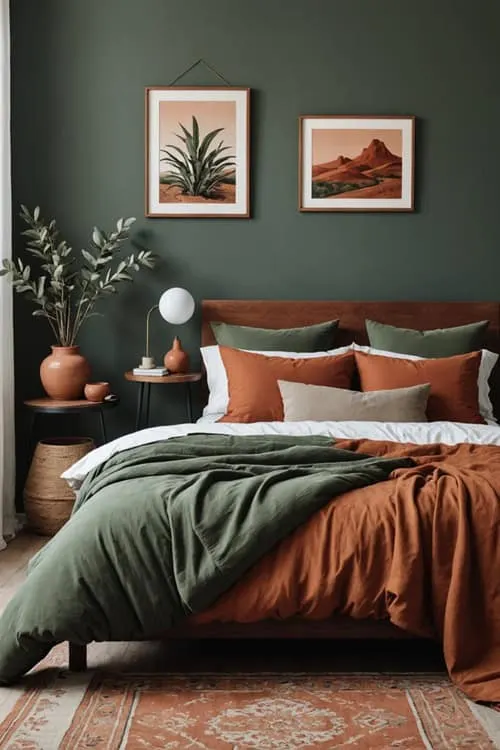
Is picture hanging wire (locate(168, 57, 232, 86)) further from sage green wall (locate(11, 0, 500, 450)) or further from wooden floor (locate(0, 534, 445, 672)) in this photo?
wooden floor (locate(0, 534, 445, 672))

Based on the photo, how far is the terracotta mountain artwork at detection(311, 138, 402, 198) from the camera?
557cm

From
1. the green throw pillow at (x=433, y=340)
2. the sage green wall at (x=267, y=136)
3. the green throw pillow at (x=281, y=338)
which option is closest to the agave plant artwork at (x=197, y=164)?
the sage green wall at (x=267, y=136)

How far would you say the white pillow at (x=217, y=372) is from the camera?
5180 mm

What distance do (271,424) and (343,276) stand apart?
145 cm

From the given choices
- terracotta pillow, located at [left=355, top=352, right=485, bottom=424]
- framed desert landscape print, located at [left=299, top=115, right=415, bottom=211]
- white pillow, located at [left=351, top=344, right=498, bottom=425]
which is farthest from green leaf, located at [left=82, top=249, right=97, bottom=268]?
terracotta pillow, located at [left=355, top=352, right=485, bottom=424]

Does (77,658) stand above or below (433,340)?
below

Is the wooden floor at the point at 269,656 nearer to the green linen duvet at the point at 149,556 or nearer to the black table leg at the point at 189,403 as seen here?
the green linen duvet at the point at 149,556

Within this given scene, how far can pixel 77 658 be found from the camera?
3.29 metres

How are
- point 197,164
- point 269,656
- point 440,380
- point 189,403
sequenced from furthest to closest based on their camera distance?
point 197,164 → point 189,403 → point 440,380 → point 269,656

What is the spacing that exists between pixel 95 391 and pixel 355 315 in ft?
5.02

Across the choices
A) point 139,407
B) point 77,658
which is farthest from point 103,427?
point 77,658

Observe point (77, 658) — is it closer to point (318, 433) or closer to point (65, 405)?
point (318, 433)

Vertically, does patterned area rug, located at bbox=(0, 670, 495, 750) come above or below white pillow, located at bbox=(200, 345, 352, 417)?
below

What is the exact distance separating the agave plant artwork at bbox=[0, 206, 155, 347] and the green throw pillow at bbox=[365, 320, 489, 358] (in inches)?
53.9
